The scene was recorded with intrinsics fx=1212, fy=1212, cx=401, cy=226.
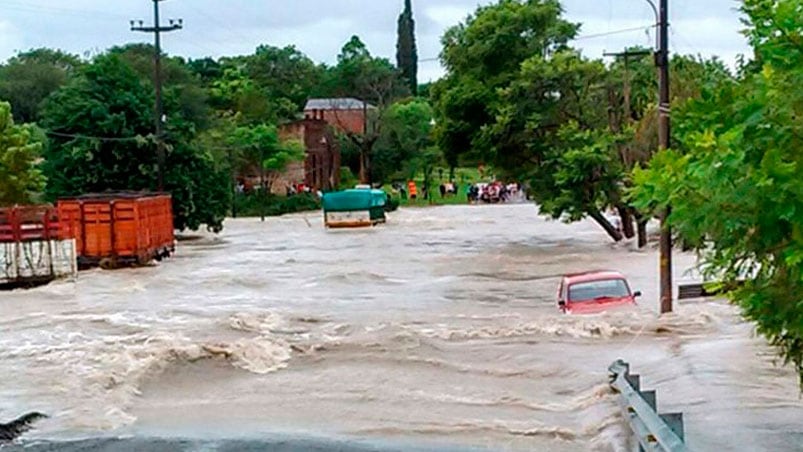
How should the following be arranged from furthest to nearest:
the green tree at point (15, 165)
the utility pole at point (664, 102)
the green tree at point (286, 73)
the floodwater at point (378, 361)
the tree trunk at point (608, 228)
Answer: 1. the green tree at point (286, 73)
2. the green tree at point (15, 165)
3. the tree trunk at point (608, 228)
4. the utility pole at point (664, 102)
5. the floodwater at point (378, 361)

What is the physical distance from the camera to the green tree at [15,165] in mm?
53469

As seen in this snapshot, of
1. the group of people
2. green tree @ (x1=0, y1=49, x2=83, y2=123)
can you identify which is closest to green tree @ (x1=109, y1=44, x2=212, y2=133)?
green tree @ (x1=0, y1=49, x2=83, y2=123)

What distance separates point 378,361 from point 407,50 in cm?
12491

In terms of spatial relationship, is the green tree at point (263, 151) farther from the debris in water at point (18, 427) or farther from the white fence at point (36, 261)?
the debris in water at point (18, 427)

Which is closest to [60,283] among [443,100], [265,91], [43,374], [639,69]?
[43,374]

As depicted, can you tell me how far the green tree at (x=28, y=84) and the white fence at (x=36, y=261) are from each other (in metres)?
62.9

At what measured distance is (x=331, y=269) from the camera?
1734 inches

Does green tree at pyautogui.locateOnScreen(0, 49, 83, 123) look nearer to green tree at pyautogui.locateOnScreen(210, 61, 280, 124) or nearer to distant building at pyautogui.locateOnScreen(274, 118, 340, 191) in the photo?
green tree at pyautogui.locateOnScreen(210, 61, 280, 124)

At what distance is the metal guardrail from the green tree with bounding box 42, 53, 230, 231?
161 feet

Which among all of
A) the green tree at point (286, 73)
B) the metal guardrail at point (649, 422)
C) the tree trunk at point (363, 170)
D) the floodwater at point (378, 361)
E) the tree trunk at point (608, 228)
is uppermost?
the green tree at point (286, 73)

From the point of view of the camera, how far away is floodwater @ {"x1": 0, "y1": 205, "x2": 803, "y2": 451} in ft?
49.6

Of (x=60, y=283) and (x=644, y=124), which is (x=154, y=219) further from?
(x=644, y=124)

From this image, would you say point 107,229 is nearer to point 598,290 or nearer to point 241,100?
point 598,290

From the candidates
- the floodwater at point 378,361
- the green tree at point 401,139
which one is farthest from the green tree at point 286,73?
the floodwater at point 378,361
